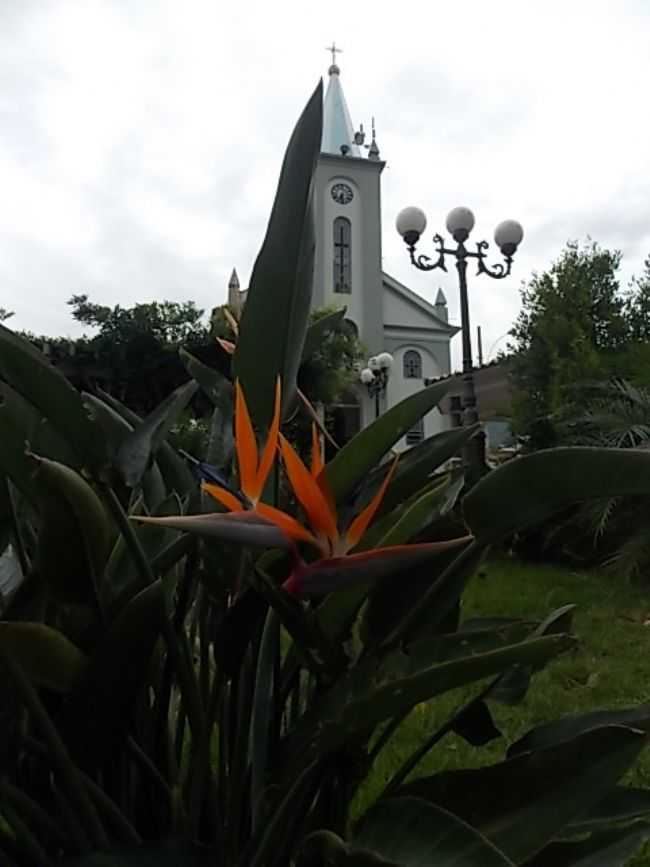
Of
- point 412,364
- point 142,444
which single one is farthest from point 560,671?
point 412,364

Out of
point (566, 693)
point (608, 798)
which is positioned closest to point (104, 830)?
point (608, 798)

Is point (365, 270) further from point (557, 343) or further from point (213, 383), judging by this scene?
point (213, 383)

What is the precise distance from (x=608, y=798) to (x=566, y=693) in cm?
151

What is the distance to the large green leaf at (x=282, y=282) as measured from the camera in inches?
20.4

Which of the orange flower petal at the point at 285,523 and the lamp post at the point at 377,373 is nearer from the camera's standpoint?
the orange flower petal at the point at 285,523

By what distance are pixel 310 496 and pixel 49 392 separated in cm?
18

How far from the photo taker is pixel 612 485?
435 millimetres

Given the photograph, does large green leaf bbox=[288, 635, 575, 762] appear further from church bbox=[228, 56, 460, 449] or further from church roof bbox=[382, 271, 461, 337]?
church roof bbox=[382, 271, 461, 337]

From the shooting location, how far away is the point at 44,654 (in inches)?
17.3

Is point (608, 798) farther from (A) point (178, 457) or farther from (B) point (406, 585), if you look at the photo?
(A) point (178, 457)

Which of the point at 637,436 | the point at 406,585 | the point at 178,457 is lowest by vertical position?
the point at 406,585

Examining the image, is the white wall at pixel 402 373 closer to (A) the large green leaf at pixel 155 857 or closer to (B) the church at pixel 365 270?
(B) the church at pixel 365 270

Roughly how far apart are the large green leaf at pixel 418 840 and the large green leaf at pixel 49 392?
0.88ft

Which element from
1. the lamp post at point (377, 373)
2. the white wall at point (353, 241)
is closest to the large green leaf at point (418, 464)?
the lamp post at point (377, 373)
